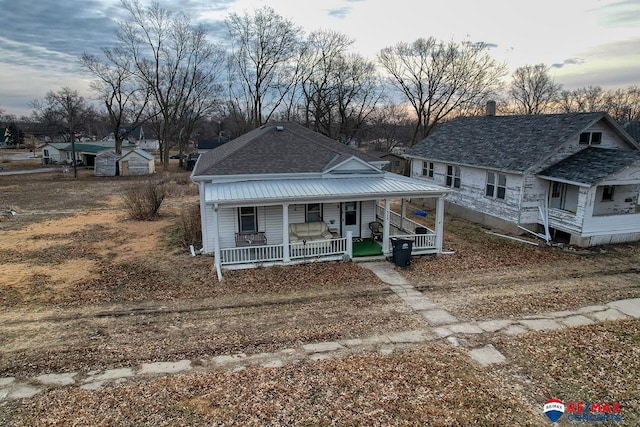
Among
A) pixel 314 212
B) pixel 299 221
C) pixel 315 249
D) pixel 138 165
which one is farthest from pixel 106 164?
pixel 315 249

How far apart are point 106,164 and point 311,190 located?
125 ft

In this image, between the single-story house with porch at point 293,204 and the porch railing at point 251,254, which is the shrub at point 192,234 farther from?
the porch railing at point 251,254

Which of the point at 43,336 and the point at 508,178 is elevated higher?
the point at 508,178

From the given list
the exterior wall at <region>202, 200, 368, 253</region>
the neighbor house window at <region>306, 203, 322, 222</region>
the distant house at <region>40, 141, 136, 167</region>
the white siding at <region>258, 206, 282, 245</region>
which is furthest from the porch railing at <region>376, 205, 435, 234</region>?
the distant house at <region>40, 141, 136, 167</region>

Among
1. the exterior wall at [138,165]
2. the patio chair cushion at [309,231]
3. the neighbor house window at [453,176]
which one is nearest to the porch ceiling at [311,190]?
the patio chair cushion at [309,231]

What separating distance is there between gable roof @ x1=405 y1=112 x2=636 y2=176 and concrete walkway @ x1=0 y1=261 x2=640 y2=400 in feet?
29.0

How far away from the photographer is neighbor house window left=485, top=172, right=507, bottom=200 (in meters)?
19.8

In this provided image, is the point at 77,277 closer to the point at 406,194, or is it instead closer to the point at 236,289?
the point at 236,289

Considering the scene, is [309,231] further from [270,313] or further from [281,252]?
[270,313]

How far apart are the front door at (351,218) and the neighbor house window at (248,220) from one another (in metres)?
3.81

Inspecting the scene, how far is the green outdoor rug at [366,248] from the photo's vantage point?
1555cm

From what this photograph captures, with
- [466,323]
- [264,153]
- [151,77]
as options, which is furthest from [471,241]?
[151,77]

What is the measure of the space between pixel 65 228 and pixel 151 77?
134ft

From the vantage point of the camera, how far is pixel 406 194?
1527 cm
